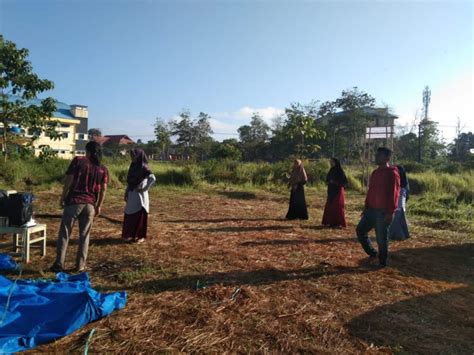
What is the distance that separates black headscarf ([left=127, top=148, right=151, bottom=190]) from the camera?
21.0 feet

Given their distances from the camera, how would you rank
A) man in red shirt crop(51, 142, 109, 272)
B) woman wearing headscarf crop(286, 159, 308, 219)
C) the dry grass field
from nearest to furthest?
the dry grass field, man in red shirt crop(51, 142, 109, 272), woman wearing headscarf crop(286, 159, 308, 219)

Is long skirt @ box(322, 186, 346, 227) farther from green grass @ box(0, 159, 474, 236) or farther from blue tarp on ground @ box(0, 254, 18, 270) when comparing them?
blue tarp on ground @ box(0, 254, 18, 270)

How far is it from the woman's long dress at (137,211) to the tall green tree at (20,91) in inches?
172

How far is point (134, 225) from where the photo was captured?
650cm

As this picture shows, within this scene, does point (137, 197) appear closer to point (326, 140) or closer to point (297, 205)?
point (297, 205)

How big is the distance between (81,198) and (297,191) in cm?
580

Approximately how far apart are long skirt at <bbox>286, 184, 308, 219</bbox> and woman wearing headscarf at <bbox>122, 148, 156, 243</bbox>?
4162mm

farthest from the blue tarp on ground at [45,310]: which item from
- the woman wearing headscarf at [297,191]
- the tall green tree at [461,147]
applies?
the tall green tree at [461,147]

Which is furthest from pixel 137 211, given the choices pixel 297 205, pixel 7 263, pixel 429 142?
pixel 429 142

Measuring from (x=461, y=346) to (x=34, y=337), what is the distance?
3.40m

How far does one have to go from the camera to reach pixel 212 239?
279 inches

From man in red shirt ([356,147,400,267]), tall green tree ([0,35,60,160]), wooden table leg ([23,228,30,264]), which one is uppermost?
tall green tree ([0,35,60,160])

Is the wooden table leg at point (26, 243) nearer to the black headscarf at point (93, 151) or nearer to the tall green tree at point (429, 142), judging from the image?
the black headscarf at point (93, 151)

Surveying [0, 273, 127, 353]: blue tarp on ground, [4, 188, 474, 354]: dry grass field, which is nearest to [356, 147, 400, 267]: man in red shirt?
[4, 188, 474, 354]: dry grass field
